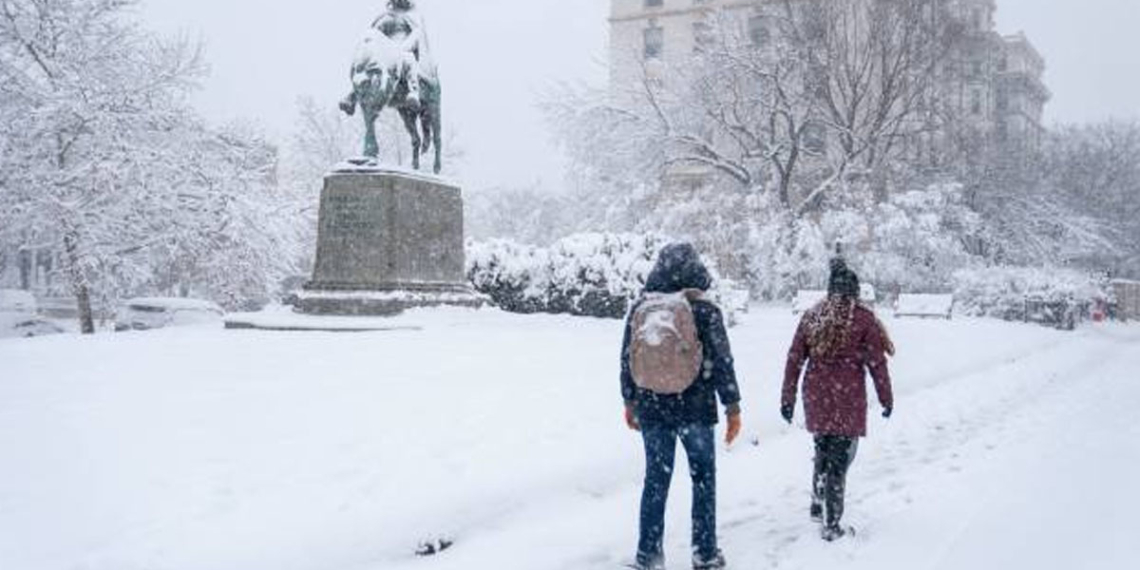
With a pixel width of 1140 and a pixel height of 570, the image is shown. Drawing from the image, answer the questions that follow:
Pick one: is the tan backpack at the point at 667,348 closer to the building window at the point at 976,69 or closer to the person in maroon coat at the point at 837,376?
the person in maroon coat at the point at 837,376

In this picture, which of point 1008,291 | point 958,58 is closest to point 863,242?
point 1008,291

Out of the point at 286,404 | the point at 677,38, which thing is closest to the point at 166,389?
the point at 286,404

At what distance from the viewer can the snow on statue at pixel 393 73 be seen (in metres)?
14.1

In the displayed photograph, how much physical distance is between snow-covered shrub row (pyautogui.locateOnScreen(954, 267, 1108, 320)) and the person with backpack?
31327 mm

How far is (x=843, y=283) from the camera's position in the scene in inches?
234

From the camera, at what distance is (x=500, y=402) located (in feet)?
27.2

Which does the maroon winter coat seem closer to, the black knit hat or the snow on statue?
the black knit hat

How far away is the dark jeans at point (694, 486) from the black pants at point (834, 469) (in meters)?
0.99

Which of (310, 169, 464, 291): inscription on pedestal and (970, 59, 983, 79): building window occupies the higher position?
(970, 59, 983, 79): building window

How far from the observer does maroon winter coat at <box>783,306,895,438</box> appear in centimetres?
580

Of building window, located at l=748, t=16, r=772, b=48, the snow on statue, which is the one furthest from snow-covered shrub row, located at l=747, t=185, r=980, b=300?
the snow on statue

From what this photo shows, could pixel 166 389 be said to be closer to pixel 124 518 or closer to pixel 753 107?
pixel 124 518

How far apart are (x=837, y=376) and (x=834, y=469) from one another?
578 mm

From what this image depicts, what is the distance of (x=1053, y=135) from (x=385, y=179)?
64.9 meters
